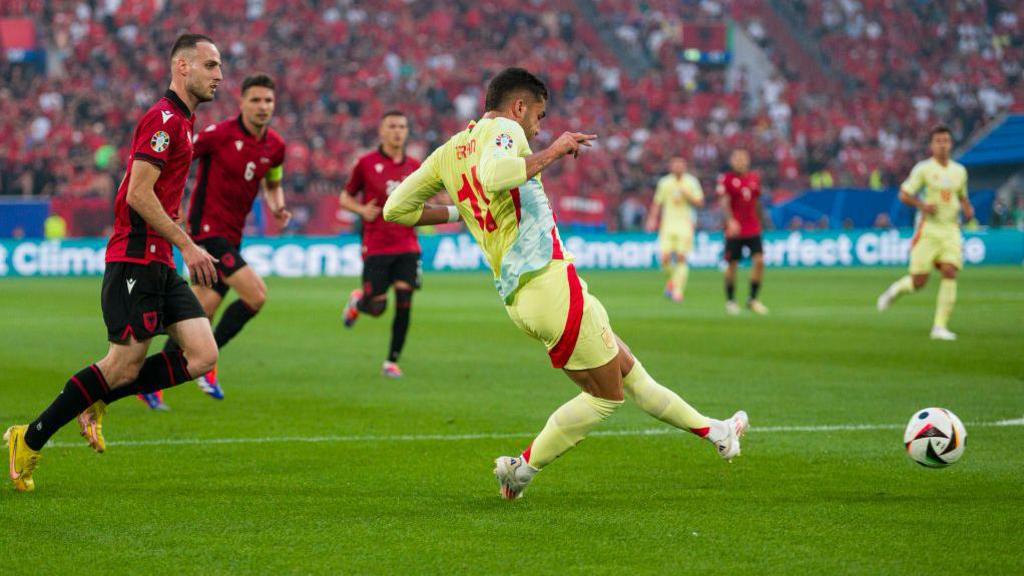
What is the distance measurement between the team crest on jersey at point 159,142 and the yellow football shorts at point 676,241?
17.5m

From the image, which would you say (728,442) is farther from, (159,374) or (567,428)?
(159,374)

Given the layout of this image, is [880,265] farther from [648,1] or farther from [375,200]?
[375,200]

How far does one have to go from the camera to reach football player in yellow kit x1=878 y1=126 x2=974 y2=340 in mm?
15352

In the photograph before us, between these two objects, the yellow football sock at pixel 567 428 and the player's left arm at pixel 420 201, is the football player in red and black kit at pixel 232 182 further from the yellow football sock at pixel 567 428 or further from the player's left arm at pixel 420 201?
the yellow football sock at pixel 567 428

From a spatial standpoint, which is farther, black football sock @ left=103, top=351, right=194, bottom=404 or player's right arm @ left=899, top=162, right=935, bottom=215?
player's right arm @ left=899, top=162, right=935, bottom=215

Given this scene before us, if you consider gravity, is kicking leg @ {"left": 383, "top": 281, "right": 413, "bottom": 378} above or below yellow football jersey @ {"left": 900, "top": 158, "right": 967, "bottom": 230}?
below

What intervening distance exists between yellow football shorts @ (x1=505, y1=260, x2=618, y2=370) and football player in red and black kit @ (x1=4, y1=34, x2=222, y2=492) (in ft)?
5.30

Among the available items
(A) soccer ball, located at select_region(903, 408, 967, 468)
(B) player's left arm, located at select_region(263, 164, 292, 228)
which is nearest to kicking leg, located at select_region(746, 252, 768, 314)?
(B) player's left arm, located at select_region(263, 164, 292, 228)

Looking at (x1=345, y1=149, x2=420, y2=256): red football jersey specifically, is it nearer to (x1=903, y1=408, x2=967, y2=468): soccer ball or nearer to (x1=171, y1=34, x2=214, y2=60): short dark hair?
(x1=171, y1=34, x2=214, y2=60): short dark hair

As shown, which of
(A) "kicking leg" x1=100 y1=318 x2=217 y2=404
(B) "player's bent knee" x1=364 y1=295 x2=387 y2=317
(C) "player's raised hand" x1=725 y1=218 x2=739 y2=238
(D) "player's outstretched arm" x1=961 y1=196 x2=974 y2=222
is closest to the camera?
(A) "kicking leg" x1=100 y1=318 x2=217 y2=404

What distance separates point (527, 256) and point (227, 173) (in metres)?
4.90

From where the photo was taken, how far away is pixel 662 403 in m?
6.52

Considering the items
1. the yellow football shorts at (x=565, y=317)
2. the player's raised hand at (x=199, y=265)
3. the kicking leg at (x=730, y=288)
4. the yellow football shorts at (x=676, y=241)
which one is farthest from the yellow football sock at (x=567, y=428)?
the yellow football shorts at (x=676, y=241)

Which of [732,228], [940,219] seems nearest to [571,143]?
[940,219]
